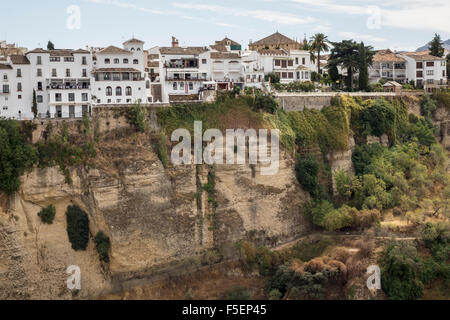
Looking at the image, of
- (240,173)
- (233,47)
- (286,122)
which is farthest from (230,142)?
(233,47)

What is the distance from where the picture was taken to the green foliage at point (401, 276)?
44.7 m

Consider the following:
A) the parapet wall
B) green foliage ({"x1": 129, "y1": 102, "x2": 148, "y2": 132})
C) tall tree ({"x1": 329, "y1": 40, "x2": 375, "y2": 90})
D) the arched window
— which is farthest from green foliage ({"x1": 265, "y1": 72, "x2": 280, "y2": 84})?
green foliage ({"x1": 129, "y1": 102, "x2": 148, "y2": 132})

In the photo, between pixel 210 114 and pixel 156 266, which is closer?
pixel 156 266

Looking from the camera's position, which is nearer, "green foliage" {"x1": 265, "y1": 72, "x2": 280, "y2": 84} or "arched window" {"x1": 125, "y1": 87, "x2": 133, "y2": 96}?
"arched window" {"x1": 125, "y1": 87, "x2": 133, "y2": 96}

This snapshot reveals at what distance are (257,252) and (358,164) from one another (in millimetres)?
14050

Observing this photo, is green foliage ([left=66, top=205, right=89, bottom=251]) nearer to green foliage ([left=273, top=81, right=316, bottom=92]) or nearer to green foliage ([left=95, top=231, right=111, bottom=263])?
green foliage ([left=95, top=231, right=111, bottom=263])

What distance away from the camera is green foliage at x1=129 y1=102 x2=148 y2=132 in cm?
5012

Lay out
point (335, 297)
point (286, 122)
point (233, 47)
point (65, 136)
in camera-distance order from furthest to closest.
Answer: point (233, 47), point (286, 122), point (65, 136), point (335, 297)

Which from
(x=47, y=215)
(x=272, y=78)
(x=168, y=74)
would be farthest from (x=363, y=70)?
(x=47, y=215)

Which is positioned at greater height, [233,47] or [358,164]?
[233,47]

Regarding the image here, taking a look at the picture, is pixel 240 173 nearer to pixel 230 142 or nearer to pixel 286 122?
pixel 230 142

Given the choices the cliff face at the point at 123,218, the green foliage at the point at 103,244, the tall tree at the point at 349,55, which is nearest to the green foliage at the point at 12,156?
the cliff face at the point at 123,218

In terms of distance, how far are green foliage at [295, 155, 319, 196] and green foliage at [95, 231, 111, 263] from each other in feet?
53.6

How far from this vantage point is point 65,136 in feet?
159
